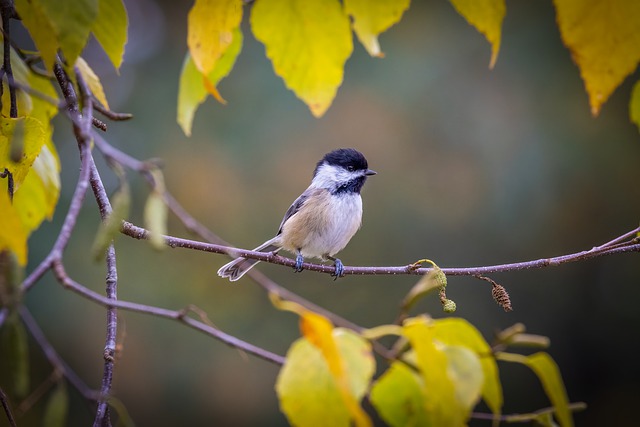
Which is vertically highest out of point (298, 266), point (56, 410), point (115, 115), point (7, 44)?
point (7, 44)

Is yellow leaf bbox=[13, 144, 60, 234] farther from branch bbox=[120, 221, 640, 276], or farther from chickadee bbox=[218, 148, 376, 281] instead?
chickadee bbox=[218, 148, 376, 281]

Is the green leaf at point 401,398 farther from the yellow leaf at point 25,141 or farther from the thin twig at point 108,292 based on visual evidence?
the yellow leaf at point 25,141

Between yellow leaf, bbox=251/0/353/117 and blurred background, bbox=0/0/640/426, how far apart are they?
5044 mm

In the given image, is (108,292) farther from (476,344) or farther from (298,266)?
(298,266)

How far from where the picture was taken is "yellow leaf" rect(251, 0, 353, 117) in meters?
0.88

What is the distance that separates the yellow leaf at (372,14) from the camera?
863 millimetres

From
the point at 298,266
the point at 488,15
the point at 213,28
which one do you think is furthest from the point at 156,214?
the point at 298,266

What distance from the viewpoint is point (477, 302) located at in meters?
6.01

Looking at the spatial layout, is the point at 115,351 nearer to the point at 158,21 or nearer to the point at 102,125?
the point at 102,125

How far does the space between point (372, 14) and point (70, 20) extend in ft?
1.30

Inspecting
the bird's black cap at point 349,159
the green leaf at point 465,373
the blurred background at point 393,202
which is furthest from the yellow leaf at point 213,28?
the blurred background at point 393,202

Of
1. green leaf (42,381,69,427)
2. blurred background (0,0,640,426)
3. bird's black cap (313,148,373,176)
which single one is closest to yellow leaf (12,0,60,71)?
green leaf (42,381,69,427)

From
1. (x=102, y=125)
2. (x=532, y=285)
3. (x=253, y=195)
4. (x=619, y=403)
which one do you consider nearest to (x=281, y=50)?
(x=102, y=125)

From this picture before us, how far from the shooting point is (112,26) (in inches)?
39.3
